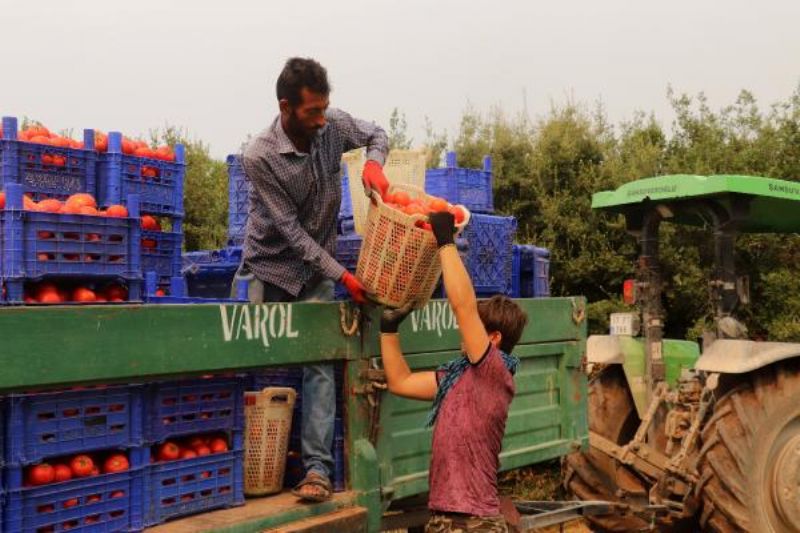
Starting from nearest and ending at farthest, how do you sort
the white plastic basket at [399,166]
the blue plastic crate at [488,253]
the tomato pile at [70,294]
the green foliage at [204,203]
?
the tomato pile at [70,294] → the white plastic basket at [399,166] → the blue plastic crate at [488,253] → the green foliage at [204,203]

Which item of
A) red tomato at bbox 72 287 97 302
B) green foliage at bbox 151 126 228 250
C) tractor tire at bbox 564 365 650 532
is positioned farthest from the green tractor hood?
green foliage at bbox 151 126 228 250

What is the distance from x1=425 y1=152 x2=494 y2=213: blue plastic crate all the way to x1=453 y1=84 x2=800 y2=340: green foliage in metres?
5.75

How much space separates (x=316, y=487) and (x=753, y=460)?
326 cm

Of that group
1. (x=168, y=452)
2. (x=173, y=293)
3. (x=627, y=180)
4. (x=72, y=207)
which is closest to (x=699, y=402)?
(x=173, y=293)

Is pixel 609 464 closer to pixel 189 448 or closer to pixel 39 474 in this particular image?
pixel 189 448

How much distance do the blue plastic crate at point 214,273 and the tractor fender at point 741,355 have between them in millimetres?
2994

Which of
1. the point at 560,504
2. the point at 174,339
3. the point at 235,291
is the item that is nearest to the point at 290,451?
the point at 235,291

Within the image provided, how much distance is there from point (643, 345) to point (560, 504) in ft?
6.45

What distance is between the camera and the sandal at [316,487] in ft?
12.2

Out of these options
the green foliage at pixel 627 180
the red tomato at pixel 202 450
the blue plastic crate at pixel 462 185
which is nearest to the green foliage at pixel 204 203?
the green foliage at pixel 627 180

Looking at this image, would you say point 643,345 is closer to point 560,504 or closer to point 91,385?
point 560,504

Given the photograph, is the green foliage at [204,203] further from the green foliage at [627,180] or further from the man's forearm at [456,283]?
the man's forearm at [456,283]

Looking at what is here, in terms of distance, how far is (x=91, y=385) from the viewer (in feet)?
10.1

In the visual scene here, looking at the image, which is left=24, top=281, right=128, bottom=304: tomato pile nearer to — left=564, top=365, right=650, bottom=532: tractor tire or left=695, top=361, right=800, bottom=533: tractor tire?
left=564, top=365, right=650, bottom=532: tractor tire
